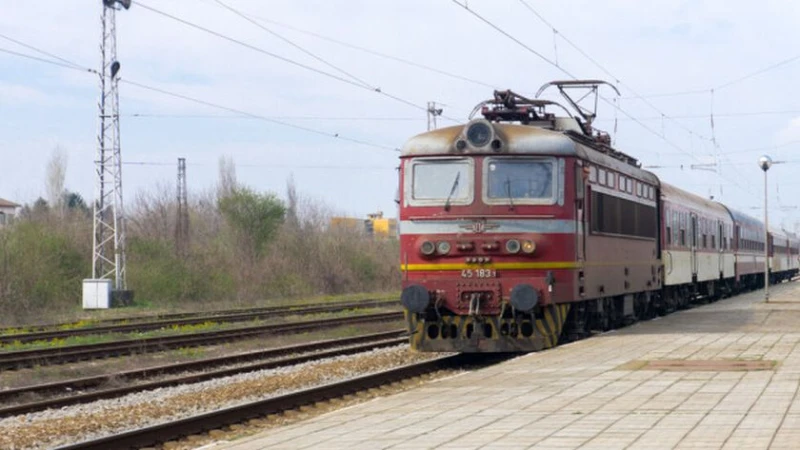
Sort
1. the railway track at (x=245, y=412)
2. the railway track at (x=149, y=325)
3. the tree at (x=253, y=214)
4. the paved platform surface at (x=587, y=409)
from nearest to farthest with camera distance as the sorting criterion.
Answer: the paved platform surface at (x=587, y=409), the railway track at (x=245, y=412), the railway track at (x=149, y=325), the tree at (x=253, y=214)

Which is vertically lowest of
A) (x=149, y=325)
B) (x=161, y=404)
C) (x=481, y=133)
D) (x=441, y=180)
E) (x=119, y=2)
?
(x=161, y=404)

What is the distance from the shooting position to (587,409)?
10.3 m

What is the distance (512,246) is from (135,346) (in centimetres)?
763

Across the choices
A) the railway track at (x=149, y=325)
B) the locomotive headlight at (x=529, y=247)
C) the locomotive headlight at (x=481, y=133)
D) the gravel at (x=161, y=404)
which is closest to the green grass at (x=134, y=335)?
the railway track at (x=149, y=325)

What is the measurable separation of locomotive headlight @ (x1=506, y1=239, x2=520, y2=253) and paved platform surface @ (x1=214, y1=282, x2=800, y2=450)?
1.57 meters

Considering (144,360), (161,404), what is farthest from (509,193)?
(144,360)

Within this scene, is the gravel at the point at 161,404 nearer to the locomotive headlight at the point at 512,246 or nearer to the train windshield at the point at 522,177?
the locomotive headlight at the point at 512,246

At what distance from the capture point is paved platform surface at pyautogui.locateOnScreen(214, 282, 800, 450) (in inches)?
341

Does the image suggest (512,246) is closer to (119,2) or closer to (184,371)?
(184,371)

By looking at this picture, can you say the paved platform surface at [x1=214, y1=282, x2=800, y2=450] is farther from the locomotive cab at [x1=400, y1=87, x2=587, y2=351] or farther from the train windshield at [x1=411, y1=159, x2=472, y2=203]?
the train windshield at [x1=411, y1=159, x2=472, y2=203]

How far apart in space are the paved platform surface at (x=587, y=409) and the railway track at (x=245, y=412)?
1.20 m

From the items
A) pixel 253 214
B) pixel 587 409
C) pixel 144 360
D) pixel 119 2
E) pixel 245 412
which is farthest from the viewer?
pixel 253 214

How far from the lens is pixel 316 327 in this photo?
2698 cm

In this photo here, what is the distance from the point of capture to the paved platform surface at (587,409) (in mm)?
8672
